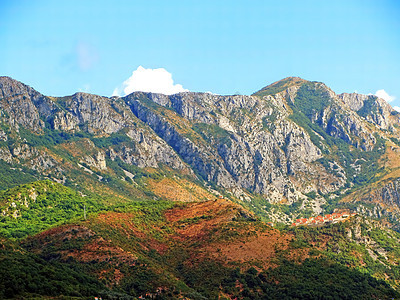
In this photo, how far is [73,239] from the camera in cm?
15075

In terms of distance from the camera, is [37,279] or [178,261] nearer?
[37,279]

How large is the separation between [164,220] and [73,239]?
1861 inches

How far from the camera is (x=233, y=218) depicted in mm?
184250

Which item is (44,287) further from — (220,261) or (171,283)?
(220,261)

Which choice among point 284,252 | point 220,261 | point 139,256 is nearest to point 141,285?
point 139,256

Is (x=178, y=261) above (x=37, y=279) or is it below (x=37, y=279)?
above

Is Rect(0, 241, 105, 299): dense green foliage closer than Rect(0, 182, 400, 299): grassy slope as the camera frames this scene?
Yes

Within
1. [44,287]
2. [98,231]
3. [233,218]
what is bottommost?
[44,287]

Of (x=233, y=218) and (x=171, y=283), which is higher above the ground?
(x=233, y=218)

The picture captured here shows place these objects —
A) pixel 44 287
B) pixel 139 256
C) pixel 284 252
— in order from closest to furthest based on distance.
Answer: pixel 44 287 < pixel 139 256 < pixel 284 252

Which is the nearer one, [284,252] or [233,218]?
[284,252]

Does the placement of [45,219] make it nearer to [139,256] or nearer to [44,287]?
[139,256]

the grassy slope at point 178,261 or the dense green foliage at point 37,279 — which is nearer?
the dense green foliage at point 37,279

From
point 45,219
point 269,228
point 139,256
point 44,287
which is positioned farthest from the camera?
point 45,219
